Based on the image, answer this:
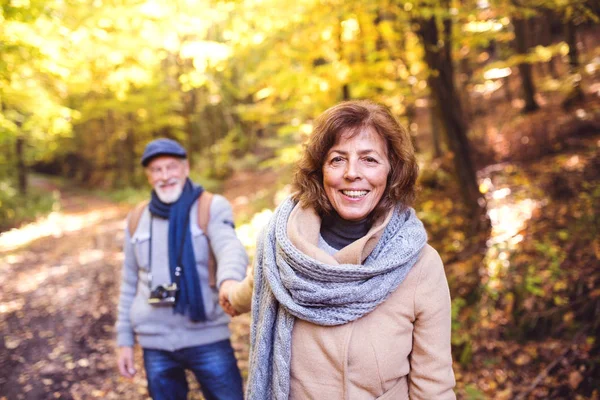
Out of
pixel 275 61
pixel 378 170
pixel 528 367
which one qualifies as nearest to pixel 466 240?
pixel 528 367

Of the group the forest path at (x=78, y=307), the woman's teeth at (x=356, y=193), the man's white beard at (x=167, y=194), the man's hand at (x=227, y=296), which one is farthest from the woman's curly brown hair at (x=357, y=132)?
the forest path at (x=78, y=307)

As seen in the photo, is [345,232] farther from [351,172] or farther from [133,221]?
[133,221]

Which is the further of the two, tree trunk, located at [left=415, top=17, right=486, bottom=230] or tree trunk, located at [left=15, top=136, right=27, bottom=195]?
tree trunk, located at [left=15, top=136, right=27, bottom=195]

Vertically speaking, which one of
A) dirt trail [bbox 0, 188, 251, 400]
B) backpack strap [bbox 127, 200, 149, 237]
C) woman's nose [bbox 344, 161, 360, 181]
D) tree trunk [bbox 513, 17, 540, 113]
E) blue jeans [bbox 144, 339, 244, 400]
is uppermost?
tree trunk [bbox 513, 17, 540, 113]

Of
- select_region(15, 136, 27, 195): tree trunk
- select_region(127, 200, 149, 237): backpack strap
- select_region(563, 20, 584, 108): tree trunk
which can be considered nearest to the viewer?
select_region(127, 200, 149, 237): backpack strap

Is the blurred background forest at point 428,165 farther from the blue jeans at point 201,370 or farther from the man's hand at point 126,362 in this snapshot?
the blue jeans at point 201,370

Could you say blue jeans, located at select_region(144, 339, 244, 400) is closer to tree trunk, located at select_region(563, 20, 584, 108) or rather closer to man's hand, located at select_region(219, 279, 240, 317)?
man's hand, located at select_region(219, 279, 240, 317)

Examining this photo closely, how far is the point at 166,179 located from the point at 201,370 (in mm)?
1254

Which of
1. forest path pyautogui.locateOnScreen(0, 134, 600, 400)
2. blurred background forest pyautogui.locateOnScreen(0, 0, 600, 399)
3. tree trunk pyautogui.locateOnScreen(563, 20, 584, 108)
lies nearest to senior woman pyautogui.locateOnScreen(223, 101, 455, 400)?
blurred background forest pyautogui.locateOnScreen(0, 0, 600, 399)

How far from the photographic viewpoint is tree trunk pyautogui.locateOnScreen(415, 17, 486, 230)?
6.10m

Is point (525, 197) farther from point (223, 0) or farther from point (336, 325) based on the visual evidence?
point (336, 325)

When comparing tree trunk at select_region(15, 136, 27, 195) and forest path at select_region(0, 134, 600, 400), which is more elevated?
tree trunk at select_region(15, 136, 27, 195)

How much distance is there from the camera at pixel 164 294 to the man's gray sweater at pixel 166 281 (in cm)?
6

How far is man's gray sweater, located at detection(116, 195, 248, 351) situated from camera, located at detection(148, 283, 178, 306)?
0.19ft
